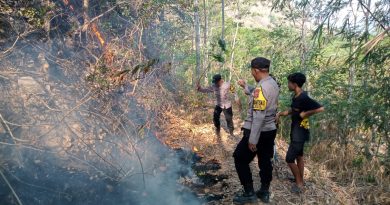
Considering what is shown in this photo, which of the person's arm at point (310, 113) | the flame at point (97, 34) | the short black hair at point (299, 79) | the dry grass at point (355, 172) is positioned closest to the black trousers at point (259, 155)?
the person's arm at point (310, 113)

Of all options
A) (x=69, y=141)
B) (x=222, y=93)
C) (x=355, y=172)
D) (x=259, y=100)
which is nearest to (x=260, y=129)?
(x=259, y=100)

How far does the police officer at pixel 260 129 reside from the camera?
A: 3695 millimetres

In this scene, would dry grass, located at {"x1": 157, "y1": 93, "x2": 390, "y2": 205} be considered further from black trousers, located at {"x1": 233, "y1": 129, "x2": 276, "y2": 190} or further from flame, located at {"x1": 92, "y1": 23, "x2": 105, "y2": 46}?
flame, located at {"x1": 92, "y1": 23, "x2": 105, "y2": 46}

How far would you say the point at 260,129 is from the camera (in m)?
3.71

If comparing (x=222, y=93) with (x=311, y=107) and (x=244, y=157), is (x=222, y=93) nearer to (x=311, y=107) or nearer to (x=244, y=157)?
(x=311, y=107)

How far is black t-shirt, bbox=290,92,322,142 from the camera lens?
4.22 meters

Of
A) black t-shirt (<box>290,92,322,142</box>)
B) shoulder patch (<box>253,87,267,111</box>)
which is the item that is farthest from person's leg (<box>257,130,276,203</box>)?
black t-shirt (<box>290,92,322,142</box>)

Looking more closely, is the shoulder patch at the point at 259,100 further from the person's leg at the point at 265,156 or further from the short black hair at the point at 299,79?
the short black hair at the point at 299,79

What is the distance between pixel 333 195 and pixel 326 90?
302 centimetres

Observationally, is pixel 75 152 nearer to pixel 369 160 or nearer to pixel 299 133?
pixel 299 133

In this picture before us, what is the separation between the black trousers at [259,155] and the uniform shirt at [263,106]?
0.13m

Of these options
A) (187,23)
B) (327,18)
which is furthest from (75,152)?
(187,23)

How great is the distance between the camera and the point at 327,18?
5.00 metres

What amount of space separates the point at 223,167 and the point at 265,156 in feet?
6.82
